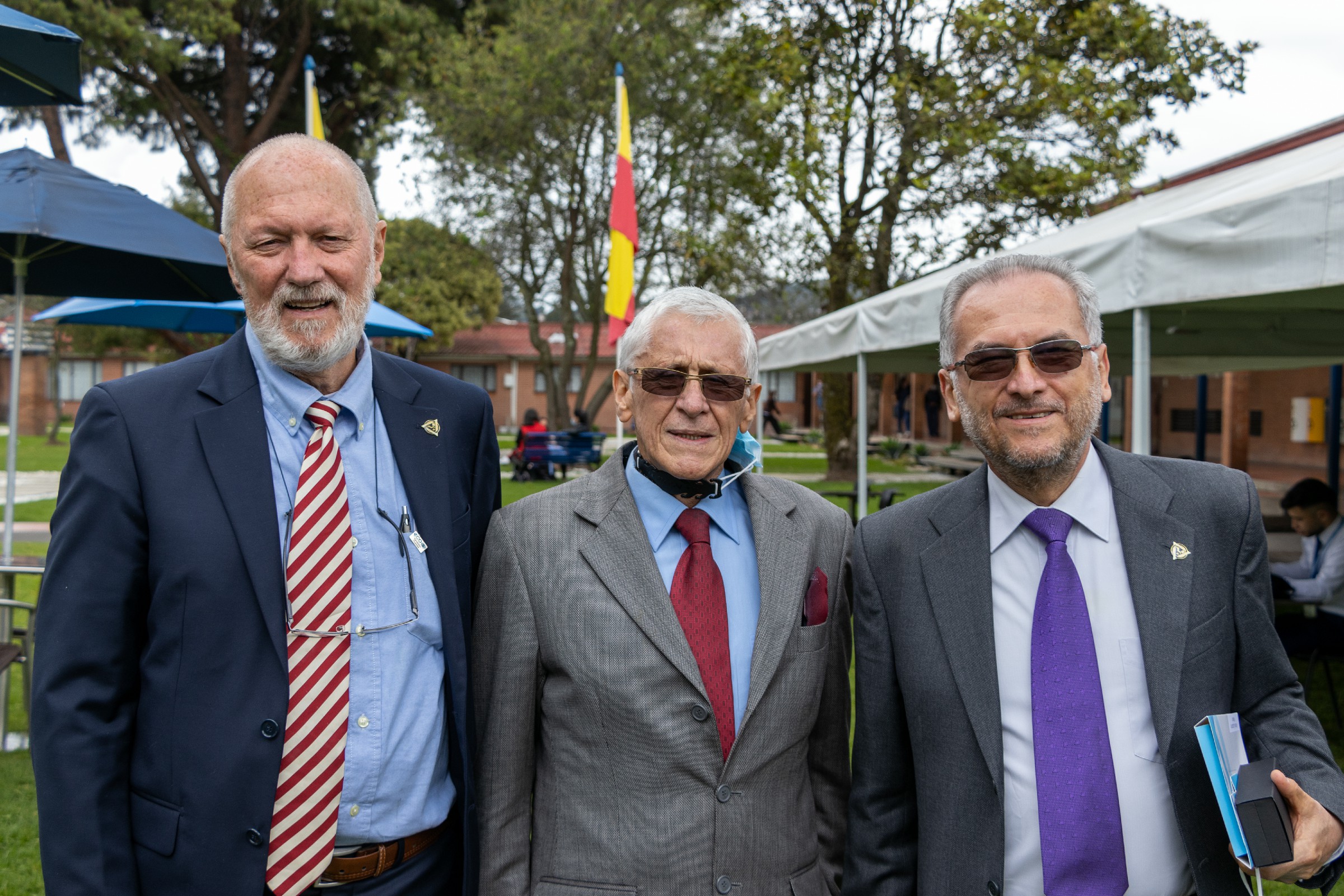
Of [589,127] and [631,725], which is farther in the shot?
[589,127]

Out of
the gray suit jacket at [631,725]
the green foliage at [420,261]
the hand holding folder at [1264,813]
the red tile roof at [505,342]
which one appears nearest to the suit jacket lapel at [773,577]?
the gray suit jacket at [631,725]

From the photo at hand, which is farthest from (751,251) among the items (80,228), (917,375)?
(917,375)

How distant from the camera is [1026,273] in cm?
193

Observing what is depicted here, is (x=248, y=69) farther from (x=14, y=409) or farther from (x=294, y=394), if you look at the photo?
(x=294, y=394)

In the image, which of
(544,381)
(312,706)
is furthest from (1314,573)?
(544,381)

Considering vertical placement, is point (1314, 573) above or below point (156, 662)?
below

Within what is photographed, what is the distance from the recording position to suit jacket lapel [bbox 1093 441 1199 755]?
1.72 m

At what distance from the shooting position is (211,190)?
1786cm

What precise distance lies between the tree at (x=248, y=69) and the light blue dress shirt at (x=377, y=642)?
1626 cm

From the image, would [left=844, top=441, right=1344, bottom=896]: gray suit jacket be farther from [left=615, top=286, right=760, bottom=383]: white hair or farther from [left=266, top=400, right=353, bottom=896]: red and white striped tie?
[left=266, top=400, right=353, bottom=896]: red and white striped tie

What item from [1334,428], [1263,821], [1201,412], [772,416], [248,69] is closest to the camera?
[1263,821]

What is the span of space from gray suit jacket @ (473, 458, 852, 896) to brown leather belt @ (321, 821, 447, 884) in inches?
6.8

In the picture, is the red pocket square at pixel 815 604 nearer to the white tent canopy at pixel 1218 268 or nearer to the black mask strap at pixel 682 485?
the black mask strap at pixel 682 485

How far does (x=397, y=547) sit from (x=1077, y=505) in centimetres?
131
